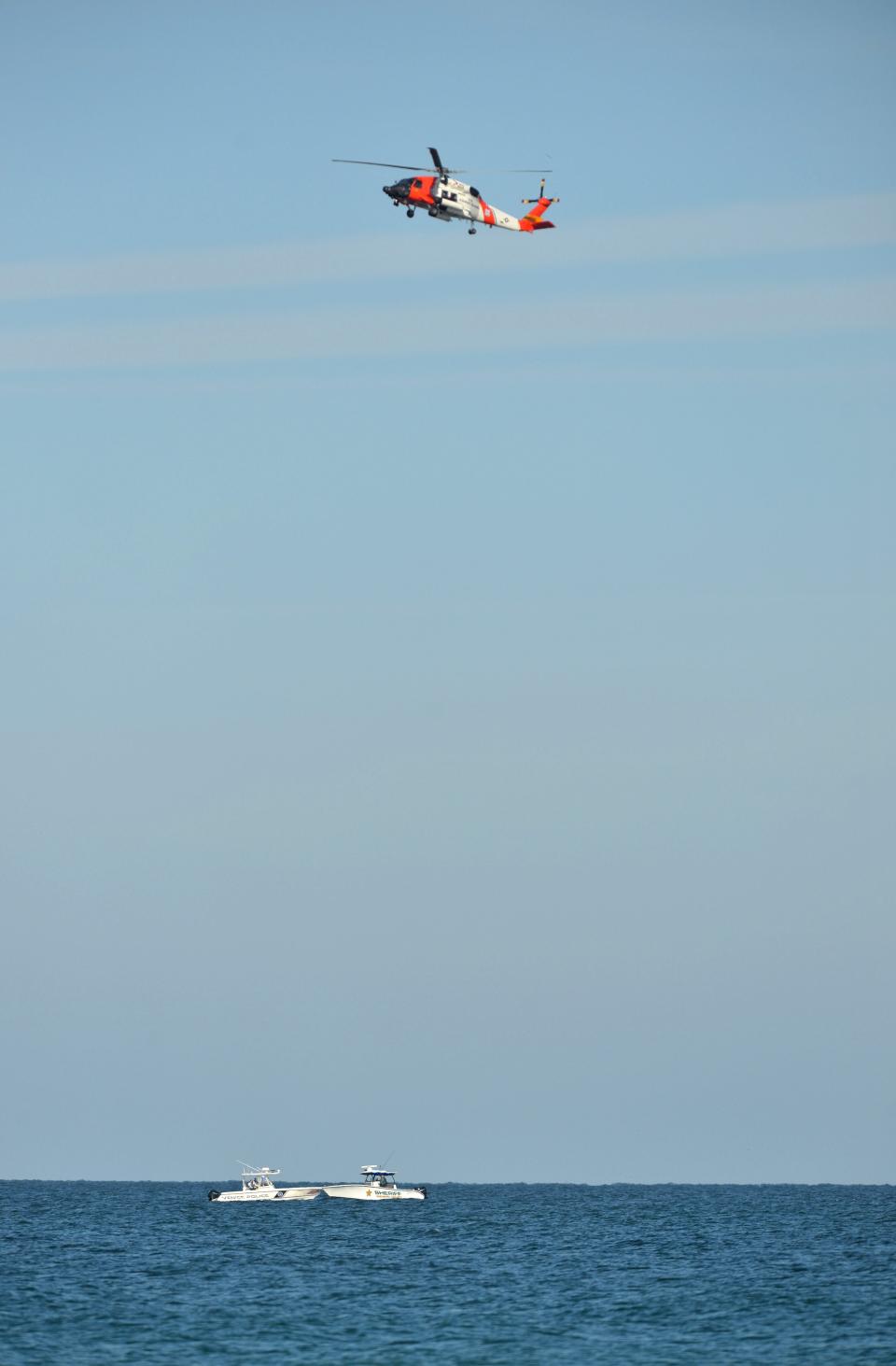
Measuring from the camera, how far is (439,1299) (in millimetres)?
102000

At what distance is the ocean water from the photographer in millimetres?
82312

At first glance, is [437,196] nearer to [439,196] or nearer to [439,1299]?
[439,196]

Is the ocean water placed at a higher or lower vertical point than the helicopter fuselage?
lower

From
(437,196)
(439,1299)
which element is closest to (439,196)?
(437,196)

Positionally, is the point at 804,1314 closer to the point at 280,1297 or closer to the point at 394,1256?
the point at 280,1297

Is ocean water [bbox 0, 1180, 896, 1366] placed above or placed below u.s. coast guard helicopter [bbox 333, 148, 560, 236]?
below

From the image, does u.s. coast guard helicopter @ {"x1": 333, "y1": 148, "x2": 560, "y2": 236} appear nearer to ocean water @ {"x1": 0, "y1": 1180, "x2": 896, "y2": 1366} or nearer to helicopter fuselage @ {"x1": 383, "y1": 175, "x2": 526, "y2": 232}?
helicopter fuselage @ {"x1": 383, "y1": 175, "x2": 526, "y2": 232}

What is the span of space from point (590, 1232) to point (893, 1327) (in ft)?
290

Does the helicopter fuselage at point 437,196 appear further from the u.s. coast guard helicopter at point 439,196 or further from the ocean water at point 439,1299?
the ocean water at point 439,1299

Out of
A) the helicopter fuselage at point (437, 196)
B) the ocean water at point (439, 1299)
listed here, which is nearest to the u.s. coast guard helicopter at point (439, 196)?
the helicopter fuselage at point (437, 196)

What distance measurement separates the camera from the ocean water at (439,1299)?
82.3 m

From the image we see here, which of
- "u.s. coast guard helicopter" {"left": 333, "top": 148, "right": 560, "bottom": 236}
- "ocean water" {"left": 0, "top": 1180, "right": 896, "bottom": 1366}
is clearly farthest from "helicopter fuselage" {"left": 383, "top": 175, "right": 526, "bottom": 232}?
"ocean water" {"left": 0, "top": 1180, "right": 896, "bottom": 1366}

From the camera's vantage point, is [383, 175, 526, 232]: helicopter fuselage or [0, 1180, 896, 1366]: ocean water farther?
[383, 175, 526, 232]: helicopter fuselage

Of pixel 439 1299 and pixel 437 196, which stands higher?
pixel 437 196
